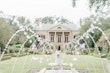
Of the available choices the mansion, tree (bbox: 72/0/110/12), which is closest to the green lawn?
tree (bbox: 72/0/110/12)

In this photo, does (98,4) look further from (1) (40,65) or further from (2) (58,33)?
(2) (58,33)

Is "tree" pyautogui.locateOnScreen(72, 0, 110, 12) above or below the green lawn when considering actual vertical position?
above

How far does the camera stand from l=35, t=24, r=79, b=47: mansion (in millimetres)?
69812

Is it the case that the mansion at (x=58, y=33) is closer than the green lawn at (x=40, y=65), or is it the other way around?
the green lawn at (x=40, y=65)

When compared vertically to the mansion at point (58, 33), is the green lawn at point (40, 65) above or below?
below

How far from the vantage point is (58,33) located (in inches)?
2793

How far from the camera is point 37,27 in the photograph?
240ft

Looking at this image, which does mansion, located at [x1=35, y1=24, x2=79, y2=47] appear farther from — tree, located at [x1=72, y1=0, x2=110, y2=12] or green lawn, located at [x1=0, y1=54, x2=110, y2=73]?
tree, located at [x1=72, y1=0, x2=110, y2=12]

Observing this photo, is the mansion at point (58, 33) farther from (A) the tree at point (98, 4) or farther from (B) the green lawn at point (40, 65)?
(A) the tree at point (98, 4)

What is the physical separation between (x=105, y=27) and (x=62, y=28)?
67.1 ft

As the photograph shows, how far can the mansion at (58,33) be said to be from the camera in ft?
229

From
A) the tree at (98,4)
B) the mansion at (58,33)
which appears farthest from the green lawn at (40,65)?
the mansion at (58,33)

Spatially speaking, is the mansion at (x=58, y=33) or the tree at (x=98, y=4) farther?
the mansion at (x=58, y=33)

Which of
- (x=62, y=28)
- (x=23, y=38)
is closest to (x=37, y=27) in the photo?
(x=62, y=28)
